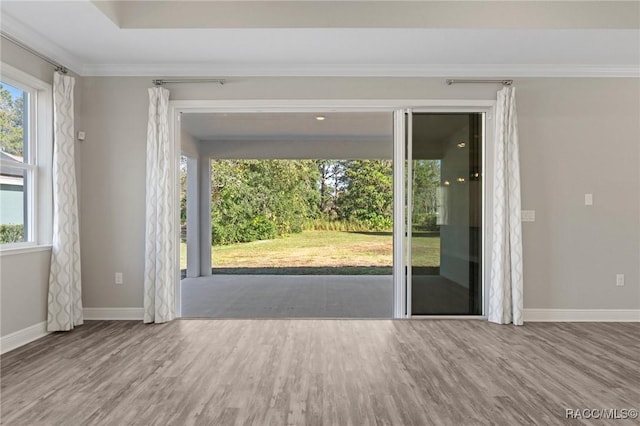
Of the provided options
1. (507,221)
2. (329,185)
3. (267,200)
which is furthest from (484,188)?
(267,200)

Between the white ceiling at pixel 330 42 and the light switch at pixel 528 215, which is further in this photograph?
the light switch at pixel 528 215

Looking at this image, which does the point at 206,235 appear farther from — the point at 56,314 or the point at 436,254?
the point at 436,254

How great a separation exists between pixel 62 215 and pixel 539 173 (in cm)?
481

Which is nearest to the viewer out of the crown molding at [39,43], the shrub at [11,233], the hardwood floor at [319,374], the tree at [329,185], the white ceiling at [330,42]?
the hardwood floor at [319,374]

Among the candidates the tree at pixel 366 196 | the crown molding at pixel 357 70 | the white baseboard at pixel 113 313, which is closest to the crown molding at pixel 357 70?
the crown molding at pixel 357 70

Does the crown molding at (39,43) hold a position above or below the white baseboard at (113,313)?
above

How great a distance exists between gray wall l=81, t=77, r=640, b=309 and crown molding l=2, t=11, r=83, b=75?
0.26 meters

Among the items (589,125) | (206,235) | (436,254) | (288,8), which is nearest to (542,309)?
(436,254)

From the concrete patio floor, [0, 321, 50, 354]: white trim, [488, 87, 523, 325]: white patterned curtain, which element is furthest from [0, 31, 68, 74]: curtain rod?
[488, 87, 523, 325]: white patterned curtain

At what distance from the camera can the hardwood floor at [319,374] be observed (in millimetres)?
2266

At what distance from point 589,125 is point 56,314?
5.68 metres

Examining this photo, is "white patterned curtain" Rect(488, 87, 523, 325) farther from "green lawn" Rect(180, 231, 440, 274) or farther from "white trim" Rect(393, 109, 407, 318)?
"green lawn" Rect(180, 231, 440, 274)

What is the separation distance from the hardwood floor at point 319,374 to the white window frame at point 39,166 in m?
0.98

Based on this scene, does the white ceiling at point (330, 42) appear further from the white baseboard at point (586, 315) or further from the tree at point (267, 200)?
the tree at point (267, 200)
